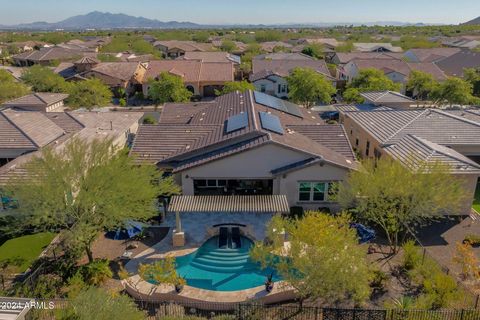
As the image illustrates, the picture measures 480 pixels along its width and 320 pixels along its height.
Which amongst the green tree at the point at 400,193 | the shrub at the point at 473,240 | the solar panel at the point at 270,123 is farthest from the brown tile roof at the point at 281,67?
the shrub at the point at 473,240

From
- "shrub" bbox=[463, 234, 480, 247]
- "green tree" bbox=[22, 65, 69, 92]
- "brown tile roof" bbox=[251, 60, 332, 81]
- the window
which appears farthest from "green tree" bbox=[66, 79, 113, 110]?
"shrub" bbox=[463, 234, 480, 247]

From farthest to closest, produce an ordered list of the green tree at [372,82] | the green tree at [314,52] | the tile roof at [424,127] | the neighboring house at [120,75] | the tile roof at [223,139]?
1. the green tree at [314,52]
2. the neighboring house at [120,75]
3. the green tree at [372,82]
4. the tile roof at [424,127]
5. the tile roof at [223,139]

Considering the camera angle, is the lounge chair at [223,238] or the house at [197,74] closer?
the lounge chair at [223,238]

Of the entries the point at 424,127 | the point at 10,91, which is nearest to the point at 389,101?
the point at 424,127

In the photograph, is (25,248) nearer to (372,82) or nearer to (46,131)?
(46,131)

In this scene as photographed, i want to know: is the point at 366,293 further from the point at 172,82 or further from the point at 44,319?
the point at 172,82

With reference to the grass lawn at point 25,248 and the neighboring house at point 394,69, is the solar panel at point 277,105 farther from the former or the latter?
the neighboring house at point 394,69
